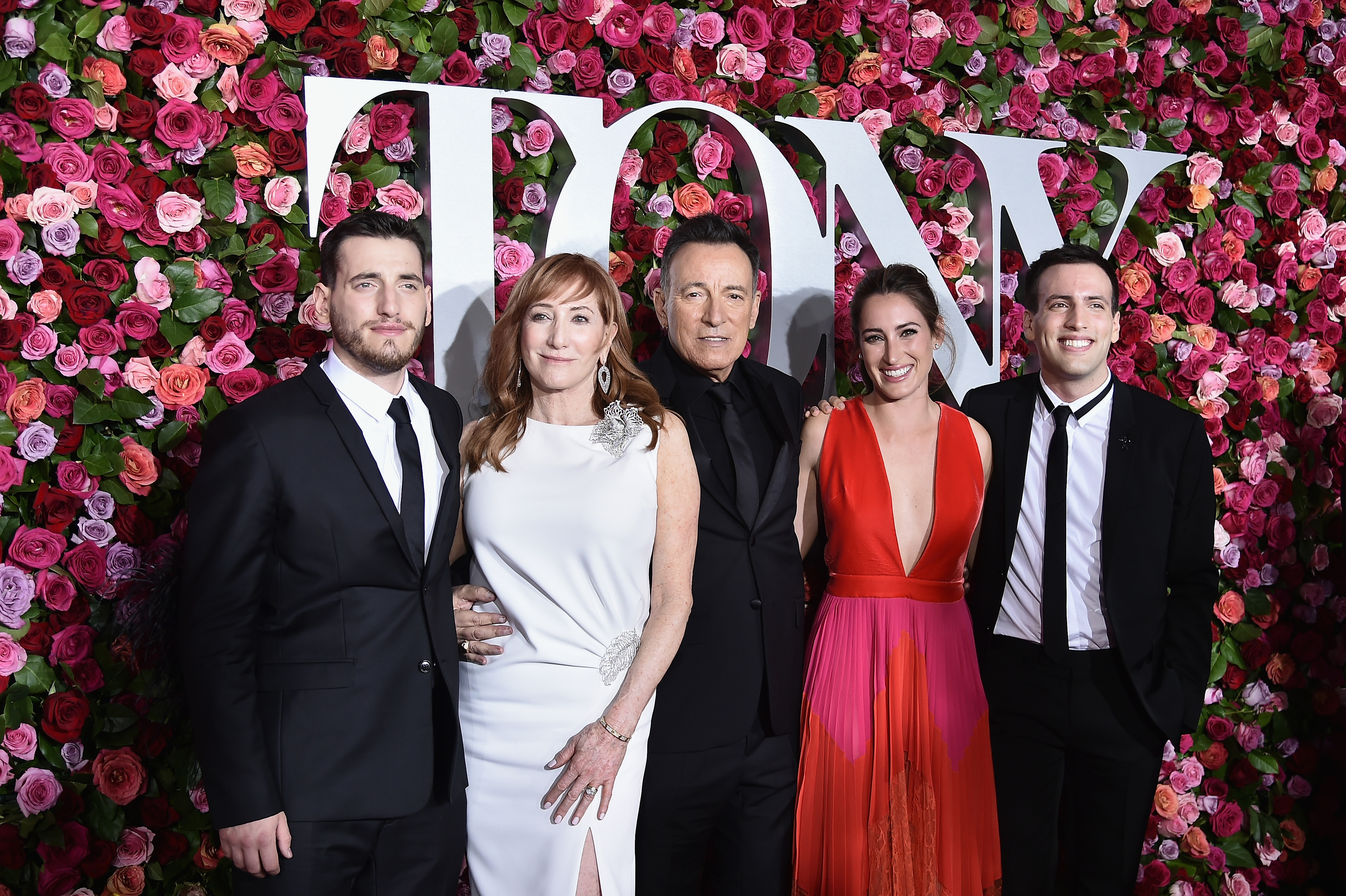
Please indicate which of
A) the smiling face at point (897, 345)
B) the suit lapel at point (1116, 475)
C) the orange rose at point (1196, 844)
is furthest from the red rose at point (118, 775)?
the orange rose at point (1196, 844)

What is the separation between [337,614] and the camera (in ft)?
5.87

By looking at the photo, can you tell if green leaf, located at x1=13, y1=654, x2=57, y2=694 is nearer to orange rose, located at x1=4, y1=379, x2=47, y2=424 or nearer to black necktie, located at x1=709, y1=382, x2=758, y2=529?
orange rose, located at x1=4, y1=379, x2=47, y2=424

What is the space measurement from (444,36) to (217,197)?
2.35ft

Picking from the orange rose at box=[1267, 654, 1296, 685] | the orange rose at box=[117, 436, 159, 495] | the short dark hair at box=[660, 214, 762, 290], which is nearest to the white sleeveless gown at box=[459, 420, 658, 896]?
the short dark hair at box=[660, 214, 762, 290]

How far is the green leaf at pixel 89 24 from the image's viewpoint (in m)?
2.25

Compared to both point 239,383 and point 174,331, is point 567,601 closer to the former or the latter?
point 239,383

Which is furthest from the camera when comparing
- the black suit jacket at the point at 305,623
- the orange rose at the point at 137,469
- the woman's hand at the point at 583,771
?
the orange rose at the point at 137,469

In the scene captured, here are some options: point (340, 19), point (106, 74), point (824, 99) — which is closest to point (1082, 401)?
point (824, 99)

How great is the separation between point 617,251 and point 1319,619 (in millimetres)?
2708

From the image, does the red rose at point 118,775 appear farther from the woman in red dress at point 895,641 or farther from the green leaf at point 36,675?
Answer: the woman in red dress at point 895,641

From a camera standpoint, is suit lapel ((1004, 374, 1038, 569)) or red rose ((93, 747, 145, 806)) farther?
suit lapel ((1004, 374, 1038, 569))

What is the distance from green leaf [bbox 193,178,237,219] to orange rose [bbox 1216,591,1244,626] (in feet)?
10.6

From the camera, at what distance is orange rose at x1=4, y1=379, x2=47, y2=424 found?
2195 millimetres

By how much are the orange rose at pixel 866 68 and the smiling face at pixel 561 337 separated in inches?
55.6
